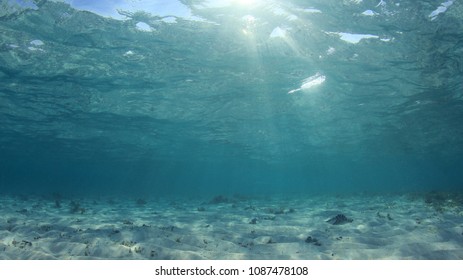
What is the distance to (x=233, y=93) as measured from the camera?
2166cm

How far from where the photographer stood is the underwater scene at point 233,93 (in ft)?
24.8

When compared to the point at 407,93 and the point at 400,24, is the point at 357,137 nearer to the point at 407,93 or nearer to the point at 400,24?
the point at 407,93

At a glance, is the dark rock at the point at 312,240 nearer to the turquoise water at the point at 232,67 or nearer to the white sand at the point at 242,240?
the white sand at the point at 242,240

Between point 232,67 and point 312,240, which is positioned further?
point 232,67

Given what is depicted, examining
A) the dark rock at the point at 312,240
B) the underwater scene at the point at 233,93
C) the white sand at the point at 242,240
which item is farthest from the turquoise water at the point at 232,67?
the dark rock at the point at 312,240

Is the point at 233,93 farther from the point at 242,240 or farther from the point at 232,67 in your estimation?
the point at 242,240

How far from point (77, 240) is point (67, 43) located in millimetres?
11566

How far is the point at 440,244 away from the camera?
6.66 m

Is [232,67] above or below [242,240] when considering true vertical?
above

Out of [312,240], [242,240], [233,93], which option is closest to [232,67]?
[233,93]

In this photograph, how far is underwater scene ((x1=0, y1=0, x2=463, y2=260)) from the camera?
757 cm

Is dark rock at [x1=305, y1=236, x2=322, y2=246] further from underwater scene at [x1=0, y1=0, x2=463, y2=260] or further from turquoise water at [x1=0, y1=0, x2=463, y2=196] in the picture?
turquoise water at [x1=0, y1=0, x2=463, y2=196]
